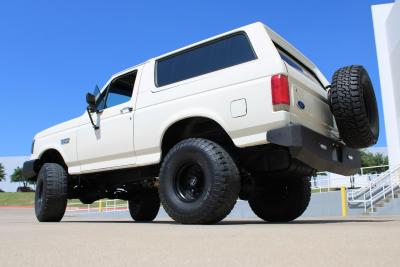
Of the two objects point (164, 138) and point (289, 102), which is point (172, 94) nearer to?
point (164, 138)

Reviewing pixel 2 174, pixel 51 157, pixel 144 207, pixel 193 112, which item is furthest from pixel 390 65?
pixel 2 174

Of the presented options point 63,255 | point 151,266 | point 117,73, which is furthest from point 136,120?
point 151,266

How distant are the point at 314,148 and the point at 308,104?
0.60 metres

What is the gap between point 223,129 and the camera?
5031 millimetres

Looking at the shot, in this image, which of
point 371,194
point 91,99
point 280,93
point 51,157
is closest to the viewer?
point 280,93

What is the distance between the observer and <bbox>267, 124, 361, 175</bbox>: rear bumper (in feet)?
14.2

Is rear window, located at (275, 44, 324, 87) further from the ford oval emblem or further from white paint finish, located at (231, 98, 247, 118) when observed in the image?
white paint finish, located at (231, 98, 247, 118)

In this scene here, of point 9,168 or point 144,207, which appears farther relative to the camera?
point 9,168

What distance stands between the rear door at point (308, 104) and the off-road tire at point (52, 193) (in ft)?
12.6

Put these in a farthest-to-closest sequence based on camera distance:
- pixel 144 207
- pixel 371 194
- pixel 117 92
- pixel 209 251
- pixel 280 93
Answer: pixel 371 194
pixel 144 207
pixel 117 92
pixel 280 93
pixel 209 251

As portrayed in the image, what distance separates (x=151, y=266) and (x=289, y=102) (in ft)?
9.58

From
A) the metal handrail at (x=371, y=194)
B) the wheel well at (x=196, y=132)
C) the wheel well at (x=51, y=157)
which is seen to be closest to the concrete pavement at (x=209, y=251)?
the wheel well at (x=196, y=132)

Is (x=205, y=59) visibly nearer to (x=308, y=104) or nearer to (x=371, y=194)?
(x=308, y=104)

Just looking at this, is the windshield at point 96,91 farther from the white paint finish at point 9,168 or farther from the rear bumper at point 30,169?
the white paint finish at point 9,168
